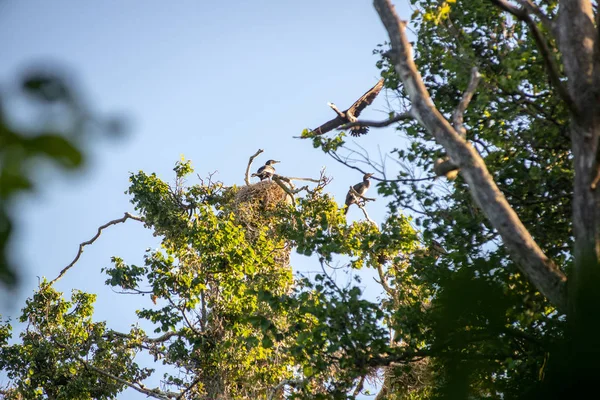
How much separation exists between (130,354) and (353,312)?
7.98m

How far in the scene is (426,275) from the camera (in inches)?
277

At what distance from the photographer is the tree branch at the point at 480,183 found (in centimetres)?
486

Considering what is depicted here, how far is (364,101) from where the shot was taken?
15.3 metres

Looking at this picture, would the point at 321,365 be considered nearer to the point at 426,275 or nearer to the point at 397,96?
the point at 426,275

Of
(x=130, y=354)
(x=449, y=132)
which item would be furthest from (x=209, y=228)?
(x=449, y=132)

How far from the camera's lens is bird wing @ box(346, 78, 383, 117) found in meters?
15.0

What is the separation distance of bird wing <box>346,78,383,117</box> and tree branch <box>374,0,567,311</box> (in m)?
8.65

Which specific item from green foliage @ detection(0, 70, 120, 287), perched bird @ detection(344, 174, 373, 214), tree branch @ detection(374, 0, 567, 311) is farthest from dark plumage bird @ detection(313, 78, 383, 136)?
green foliage @ detection(0, 70, 120, 287)

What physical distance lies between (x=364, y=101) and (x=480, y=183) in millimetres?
10148

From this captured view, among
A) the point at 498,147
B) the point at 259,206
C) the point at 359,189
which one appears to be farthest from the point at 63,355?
the point at 498,147

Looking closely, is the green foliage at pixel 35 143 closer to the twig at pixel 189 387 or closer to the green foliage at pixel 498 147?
the green foliage at pixel 498 147

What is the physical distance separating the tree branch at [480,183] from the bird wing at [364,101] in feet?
28.4

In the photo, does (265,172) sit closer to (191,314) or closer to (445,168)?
(191,314)

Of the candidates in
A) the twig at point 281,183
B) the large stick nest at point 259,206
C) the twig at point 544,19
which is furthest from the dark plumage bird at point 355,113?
the twig at point 544,19
